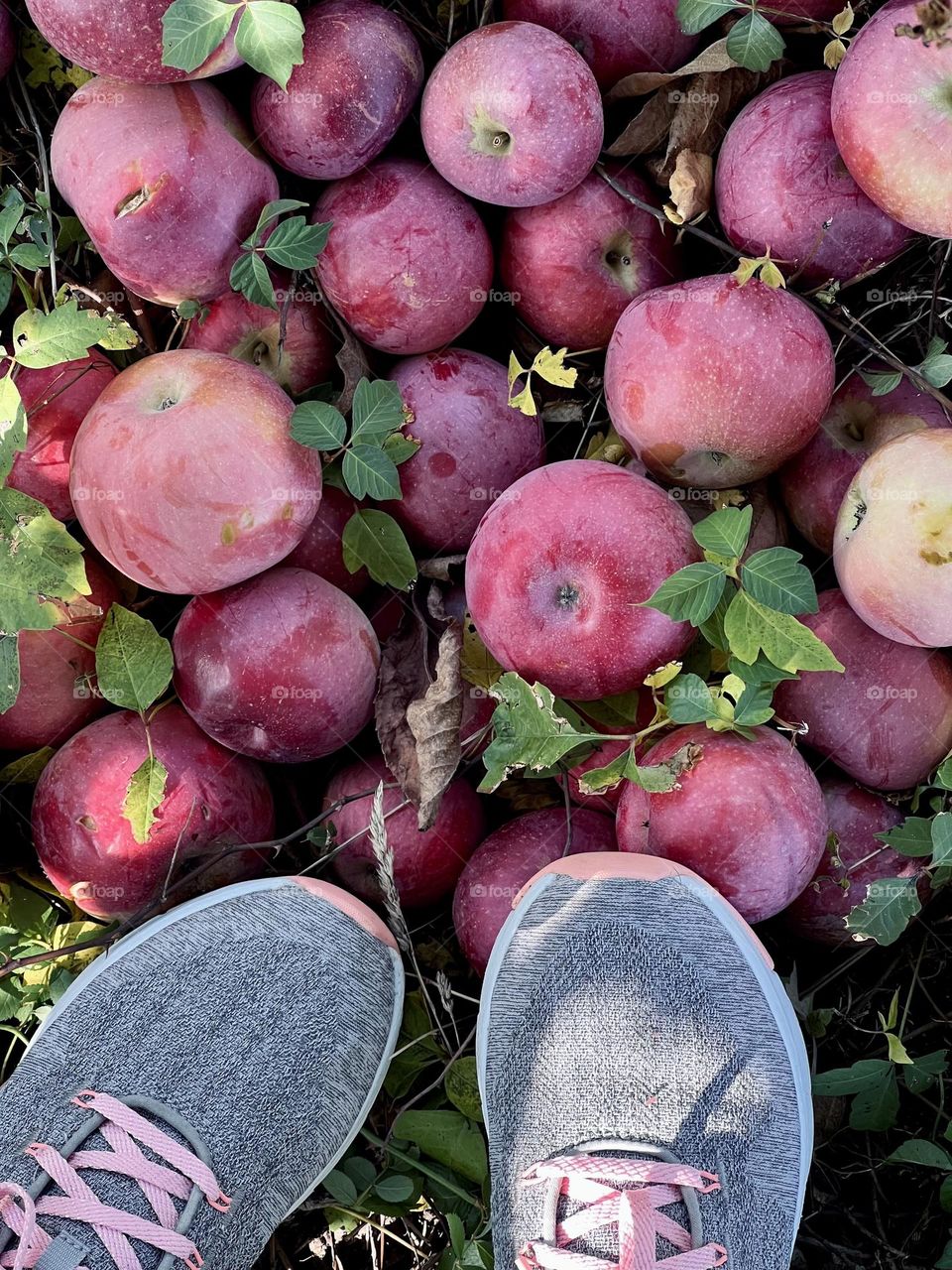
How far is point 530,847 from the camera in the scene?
1.73 meters

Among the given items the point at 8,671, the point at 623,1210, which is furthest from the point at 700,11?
the point at 623,1210

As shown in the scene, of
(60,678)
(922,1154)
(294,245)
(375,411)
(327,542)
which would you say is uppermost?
(294,245)

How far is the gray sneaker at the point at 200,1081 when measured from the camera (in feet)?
4.95

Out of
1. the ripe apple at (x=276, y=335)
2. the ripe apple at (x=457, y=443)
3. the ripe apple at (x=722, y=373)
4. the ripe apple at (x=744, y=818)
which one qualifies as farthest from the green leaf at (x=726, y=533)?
the ripe apple at (x=276, y=335)

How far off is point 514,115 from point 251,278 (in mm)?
471

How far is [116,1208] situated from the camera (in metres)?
1.52

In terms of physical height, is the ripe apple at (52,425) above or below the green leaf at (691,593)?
above

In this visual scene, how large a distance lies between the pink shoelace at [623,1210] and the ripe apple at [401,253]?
132 centimetres

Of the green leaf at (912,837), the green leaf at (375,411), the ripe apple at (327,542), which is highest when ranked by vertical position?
the green leaf at (375,411)

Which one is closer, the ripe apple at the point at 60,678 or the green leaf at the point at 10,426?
the green leaf at the point at 10,426

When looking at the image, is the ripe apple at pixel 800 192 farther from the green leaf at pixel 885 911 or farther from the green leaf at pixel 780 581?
the green leaf at pixel 885 911

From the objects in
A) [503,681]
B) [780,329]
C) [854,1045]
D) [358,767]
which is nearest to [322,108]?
[780,329]

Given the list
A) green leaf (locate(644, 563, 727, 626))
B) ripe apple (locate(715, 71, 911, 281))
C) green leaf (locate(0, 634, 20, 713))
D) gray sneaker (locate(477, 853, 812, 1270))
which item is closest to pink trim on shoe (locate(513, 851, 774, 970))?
gray sneaker (locate(477, 853, 812, 1270))

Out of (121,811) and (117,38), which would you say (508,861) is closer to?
(121,811)
